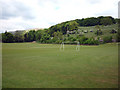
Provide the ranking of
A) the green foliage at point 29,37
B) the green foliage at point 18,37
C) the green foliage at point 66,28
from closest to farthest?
1. the green foliage at point 18,37
2. the green foliage at point 29,37
3. the green foliage at point 66,28

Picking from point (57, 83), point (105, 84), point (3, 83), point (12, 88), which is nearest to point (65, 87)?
point (57, 83)

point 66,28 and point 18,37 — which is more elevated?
point 66,28

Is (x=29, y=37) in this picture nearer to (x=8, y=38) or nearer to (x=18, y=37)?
(x=18, y=37)

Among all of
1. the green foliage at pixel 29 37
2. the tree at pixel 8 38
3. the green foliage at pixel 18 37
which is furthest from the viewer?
the green foliage at pixel 29 37

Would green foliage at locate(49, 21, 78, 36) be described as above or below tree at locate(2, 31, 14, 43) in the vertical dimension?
above

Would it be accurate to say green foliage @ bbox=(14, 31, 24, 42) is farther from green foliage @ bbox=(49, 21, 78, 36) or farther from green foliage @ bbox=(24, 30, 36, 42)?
green foliage @ bbox=(49, 21, 78, 36)

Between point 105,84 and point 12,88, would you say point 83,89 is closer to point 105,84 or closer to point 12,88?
point 105,84

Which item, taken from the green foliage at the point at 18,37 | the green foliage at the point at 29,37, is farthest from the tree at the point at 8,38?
the green foliage at the point at 29,37

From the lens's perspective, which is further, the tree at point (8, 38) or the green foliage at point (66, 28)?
the green foliage at point (66, 28)

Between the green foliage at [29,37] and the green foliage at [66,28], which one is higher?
the green foliage at [66,28]

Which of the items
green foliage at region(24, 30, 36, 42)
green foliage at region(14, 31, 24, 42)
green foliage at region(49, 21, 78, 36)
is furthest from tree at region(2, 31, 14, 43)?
green foliage at region(49, 21, 78, 36)

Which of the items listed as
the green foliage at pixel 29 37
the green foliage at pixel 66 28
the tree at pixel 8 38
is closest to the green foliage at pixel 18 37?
the green foliage at pixel 29 37

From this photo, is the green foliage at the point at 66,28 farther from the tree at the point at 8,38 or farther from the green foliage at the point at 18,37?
the tree at the point at 8,38

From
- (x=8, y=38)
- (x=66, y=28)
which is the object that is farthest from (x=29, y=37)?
(x=66, y=28)
